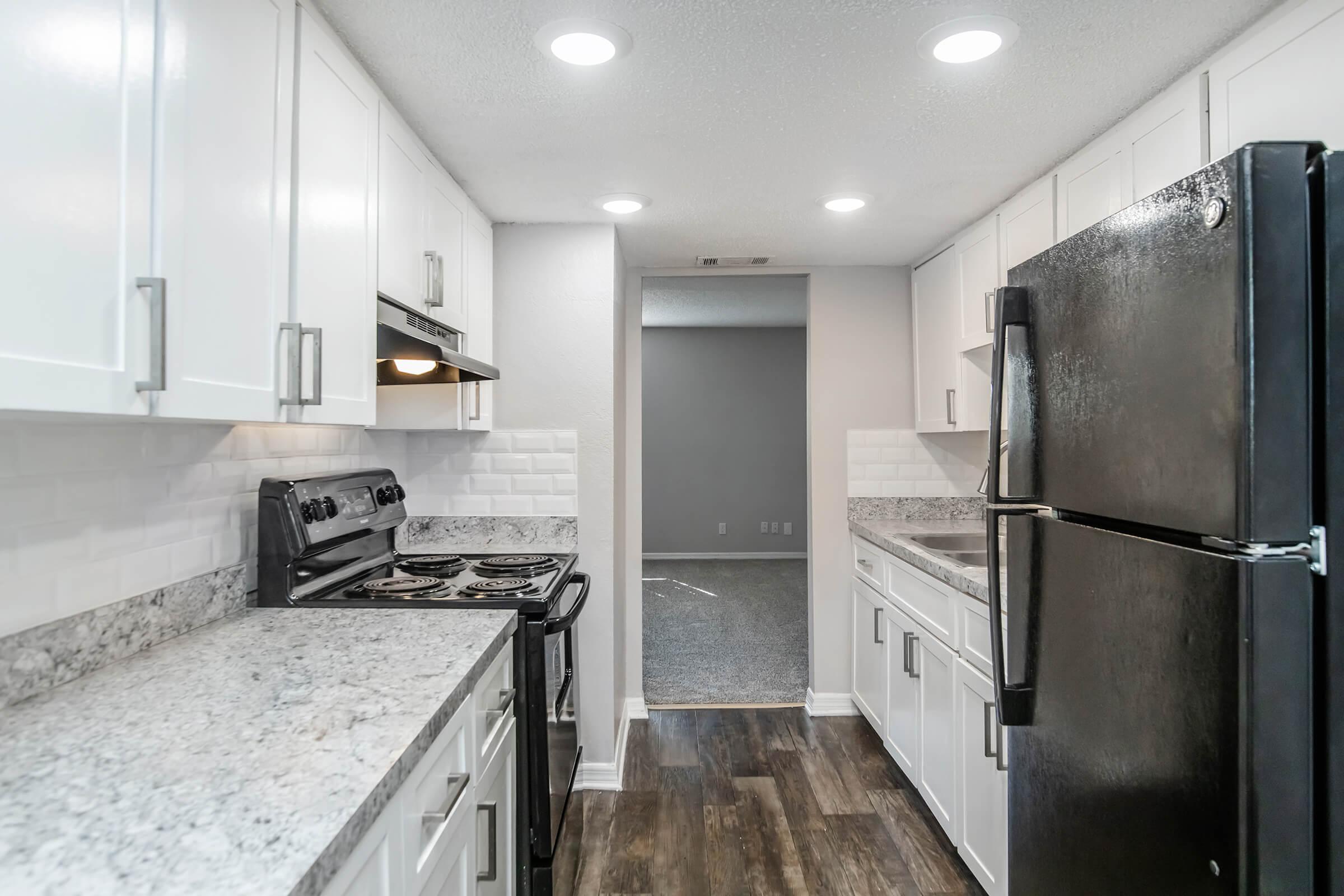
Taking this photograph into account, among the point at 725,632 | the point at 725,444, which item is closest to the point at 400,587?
the point at 725,632

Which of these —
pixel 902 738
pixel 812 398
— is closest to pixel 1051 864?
pixel 902 738

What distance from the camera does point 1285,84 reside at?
1337 millimetres

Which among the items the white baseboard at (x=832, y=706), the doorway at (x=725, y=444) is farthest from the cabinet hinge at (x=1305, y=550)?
the doorway at (x=725, y=444)

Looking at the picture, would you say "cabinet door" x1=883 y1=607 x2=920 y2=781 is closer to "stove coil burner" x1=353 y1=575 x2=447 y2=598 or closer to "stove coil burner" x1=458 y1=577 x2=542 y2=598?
"stove coil burner" x1=458 y1=577 x2=542 y2=598

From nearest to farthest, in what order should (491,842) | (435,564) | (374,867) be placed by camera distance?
(374,867) < (491,842) < (435,564)

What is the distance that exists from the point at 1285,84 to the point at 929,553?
1.52m

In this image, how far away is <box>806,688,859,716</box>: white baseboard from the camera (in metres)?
3.43

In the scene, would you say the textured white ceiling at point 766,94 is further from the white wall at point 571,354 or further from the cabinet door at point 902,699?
the cabinet door at point 902,699

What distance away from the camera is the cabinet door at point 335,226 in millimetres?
1364

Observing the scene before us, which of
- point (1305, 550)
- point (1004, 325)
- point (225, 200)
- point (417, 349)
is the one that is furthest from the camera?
point (417, 349)

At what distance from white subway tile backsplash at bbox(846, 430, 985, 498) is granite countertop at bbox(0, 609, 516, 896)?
2.36 m

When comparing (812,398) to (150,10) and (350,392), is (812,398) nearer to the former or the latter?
(350,392)

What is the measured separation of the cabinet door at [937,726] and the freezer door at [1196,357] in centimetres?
123

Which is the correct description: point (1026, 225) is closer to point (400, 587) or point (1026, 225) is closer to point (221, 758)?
point (400, 587)
